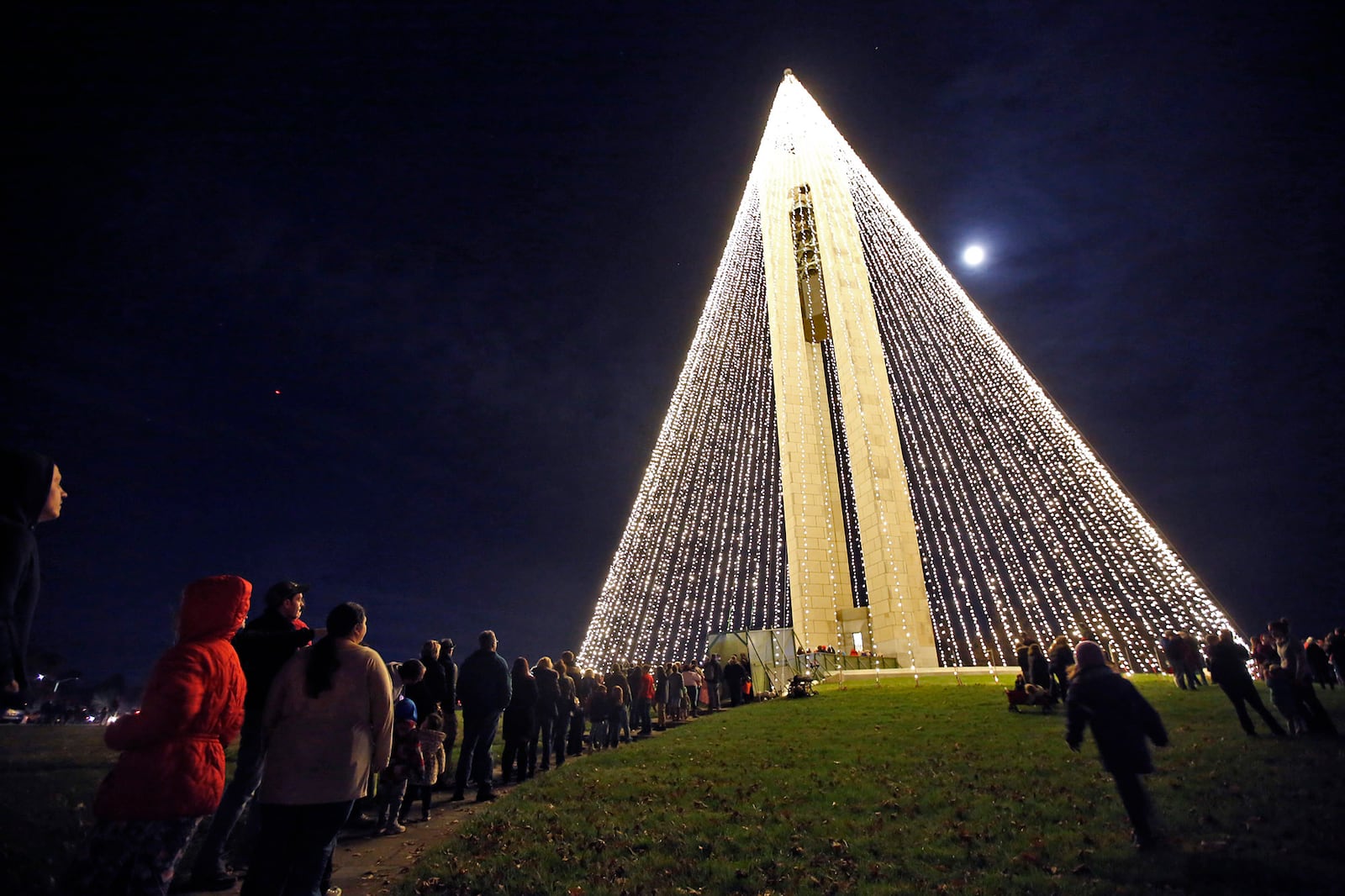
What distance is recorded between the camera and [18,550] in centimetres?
247

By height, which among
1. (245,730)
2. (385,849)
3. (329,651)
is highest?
(329,651)

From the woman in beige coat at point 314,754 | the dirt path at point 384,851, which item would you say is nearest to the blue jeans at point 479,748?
the dirt path at point 384,851

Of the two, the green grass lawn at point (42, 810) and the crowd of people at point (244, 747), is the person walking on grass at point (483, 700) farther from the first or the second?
the green grass lawn at point (42, 810)

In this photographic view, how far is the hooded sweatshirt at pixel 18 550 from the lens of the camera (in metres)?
2.38

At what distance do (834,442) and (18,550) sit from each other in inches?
1292

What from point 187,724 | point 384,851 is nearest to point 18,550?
point 187,724

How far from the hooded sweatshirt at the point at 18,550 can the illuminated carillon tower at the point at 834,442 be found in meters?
24.7

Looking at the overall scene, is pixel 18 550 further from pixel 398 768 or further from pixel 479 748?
pixel 479 748

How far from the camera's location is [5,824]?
18.9 ft

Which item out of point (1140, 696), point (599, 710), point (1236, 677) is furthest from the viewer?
point (599, 710)

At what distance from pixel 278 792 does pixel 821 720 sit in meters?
11.0

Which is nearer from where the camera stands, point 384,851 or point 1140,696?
point 1140,696

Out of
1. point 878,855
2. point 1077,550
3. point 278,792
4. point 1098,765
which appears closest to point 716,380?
point 1077,550

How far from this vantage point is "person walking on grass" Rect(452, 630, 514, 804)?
727 centimetres
